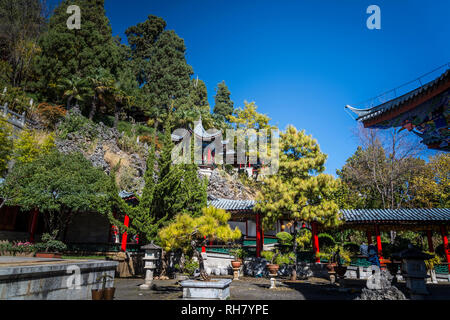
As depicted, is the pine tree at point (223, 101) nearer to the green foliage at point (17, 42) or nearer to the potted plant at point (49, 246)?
the green foliage at point (17, 42)

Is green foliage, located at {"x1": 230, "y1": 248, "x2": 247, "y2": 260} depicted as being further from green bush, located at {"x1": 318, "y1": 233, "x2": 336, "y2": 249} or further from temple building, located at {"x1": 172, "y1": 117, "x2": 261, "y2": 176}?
temple building, located at {"x1": 172, "y1": 117, "x2": 261, "y2": 176}

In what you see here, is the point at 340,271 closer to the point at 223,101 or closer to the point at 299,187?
the point at 299,187

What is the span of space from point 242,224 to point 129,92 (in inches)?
915

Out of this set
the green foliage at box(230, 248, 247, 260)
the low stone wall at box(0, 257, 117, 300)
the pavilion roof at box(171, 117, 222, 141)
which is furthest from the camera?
the pavilion roof at box(171, 117, 222, 141)

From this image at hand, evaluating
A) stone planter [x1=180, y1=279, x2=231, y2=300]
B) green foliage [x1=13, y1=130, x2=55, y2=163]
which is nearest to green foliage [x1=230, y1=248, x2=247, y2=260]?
stone planter [x1=180, y1=279, x2=231, y2=300]

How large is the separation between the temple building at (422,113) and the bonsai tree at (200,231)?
509 centimetres

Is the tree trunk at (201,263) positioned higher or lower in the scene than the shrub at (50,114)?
lower

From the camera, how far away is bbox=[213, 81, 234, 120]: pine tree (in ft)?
156

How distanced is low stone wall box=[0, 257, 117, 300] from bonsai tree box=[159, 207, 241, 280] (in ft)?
7.32

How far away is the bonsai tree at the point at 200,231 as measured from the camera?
7961 mm

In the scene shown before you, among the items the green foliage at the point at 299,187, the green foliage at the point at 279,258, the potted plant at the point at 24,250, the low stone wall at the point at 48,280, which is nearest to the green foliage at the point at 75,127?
the potted plant at the point at 24,250

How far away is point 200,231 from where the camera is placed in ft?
26.1

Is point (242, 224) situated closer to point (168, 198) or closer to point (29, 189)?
point (168, 198)
